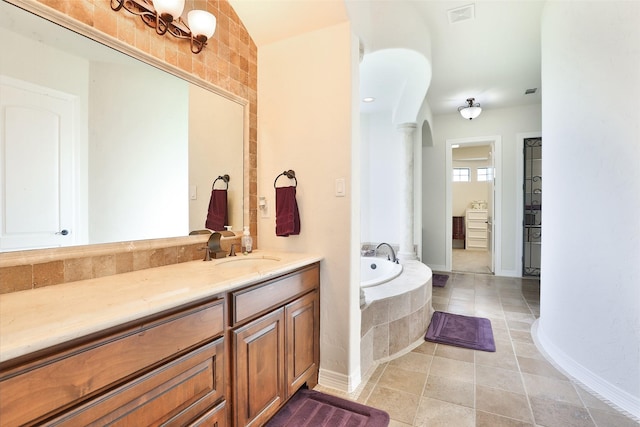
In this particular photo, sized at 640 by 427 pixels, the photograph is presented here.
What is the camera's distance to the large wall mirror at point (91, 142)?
112cm

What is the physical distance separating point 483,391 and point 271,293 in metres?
1.55

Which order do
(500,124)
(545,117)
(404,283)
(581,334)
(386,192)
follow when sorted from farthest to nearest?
(500,124), (386,192), (404,283), (545,117), (581,334)

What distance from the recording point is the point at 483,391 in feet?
6.39

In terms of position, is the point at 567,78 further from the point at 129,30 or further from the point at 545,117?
the point at 129,30

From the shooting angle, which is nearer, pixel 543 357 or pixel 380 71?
pixel 543 357

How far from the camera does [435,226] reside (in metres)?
5.61

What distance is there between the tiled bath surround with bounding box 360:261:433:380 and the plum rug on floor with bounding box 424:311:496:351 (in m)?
0.15

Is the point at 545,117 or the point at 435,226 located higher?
the point at 545,117

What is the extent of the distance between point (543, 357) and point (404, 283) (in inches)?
46.0

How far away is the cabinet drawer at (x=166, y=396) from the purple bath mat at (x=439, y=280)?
3.91 metres

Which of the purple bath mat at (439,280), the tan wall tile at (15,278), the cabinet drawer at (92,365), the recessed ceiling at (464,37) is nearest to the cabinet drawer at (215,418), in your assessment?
the cabinet drawer at (92,365)

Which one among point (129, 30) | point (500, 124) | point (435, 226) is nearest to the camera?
point (129, 30)

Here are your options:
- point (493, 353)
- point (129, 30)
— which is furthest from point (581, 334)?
point (129, 30)

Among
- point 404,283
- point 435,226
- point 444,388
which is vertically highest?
point 435,226
